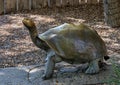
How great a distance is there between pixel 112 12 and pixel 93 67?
3137mm

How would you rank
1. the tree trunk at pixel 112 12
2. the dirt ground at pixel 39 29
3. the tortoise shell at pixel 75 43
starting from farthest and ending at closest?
the tree trunk at pixel 112 12 < the dirt ground at pixel 39 29 < the tortoise shell at pixel 75 43

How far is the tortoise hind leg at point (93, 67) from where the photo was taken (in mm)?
4685

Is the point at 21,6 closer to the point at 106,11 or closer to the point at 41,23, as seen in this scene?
the point at 41,23

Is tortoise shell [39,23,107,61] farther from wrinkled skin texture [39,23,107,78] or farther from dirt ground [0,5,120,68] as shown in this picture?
dirt ground [0,5,120,68]

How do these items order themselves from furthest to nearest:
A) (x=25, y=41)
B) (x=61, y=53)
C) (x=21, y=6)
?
(x=21, y=6), (x=25, y=41), (x=61, y=53)

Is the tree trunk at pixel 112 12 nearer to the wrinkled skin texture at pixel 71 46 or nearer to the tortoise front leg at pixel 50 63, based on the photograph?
the wrinkled skin texture at pixel 71 46

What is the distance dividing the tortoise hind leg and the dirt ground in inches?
45.9

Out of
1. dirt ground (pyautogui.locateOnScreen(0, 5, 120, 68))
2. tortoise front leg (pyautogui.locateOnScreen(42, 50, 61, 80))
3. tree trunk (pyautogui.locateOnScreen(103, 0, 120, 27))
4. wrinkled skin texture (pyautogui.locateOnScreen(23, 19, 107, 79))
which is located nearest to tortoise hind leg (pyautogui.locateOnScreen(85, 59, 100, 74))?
wrinkled skin texture (pyautogui.locateOnScreen(23, 19, 107, 79))

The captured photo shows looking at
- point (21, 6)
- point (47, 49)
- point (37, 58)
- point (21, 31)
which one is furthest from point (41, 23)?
point (47, 49)

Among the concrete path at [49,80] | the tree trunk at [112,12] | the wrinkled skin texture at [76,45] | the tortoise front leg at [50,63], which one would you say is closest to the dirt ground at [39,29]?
the tree trunk at [112,12]

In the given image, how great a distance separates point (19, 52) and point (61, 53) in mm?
1883

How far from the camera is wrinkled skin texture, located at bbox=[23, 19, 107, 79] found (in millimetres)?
4602

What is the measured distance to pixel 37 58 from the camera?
5.95 metres

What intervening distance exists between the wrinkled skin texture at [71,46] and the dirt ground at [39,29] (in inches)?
41.1
